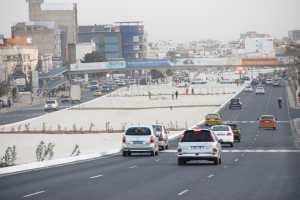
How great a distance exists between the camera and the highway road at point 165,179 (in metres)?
23.9

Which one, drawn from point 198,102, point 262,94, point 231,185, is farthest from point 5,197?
Answer: point 262,94

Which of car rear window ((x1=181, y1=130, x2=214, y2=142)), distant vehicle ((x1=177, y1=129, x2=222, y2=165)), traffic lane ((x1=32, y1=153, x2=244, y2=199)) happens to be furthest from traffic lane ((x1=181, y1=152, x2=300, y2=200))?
car rear window ((x1=181, y1=130, x2=214, y2=142))

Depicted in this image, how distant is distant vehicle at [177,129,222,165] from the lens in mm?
36281

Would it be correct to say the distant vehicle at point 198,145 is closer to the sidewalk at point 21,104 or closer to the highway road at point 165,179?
the highway road at point 165,179

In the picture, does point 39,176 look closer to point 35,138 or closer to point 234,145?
point 234,145

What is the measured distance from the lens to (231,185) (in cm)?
2697

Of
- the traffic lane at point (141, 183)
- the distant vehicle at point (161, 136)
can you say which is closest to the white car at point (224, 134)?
the distant vehicle at point (161, 136)

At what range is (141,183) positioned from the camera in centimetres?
2788

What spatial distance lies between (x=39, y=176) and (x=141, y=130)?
1301 cm

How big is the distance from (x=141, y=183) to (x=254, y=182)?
3.12 metres

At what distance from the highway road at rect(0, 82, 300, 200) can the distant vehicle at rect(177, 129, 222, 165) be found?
0.44 m

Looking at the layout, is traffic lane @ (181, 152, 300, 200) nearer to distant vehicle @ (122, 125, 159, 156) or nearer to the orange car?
distant vehicle @ (122, 125, 159, 156)

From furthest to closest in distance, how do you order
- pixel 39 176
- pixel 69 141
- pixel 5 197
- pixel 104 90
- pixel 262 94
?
1. pixel 104 90
2. pixel 262 94
3. pixel 69 141
4. pixel 39 176
5. pixel 5 197

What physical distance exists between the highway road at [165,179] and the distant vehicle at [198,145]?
0.44m
